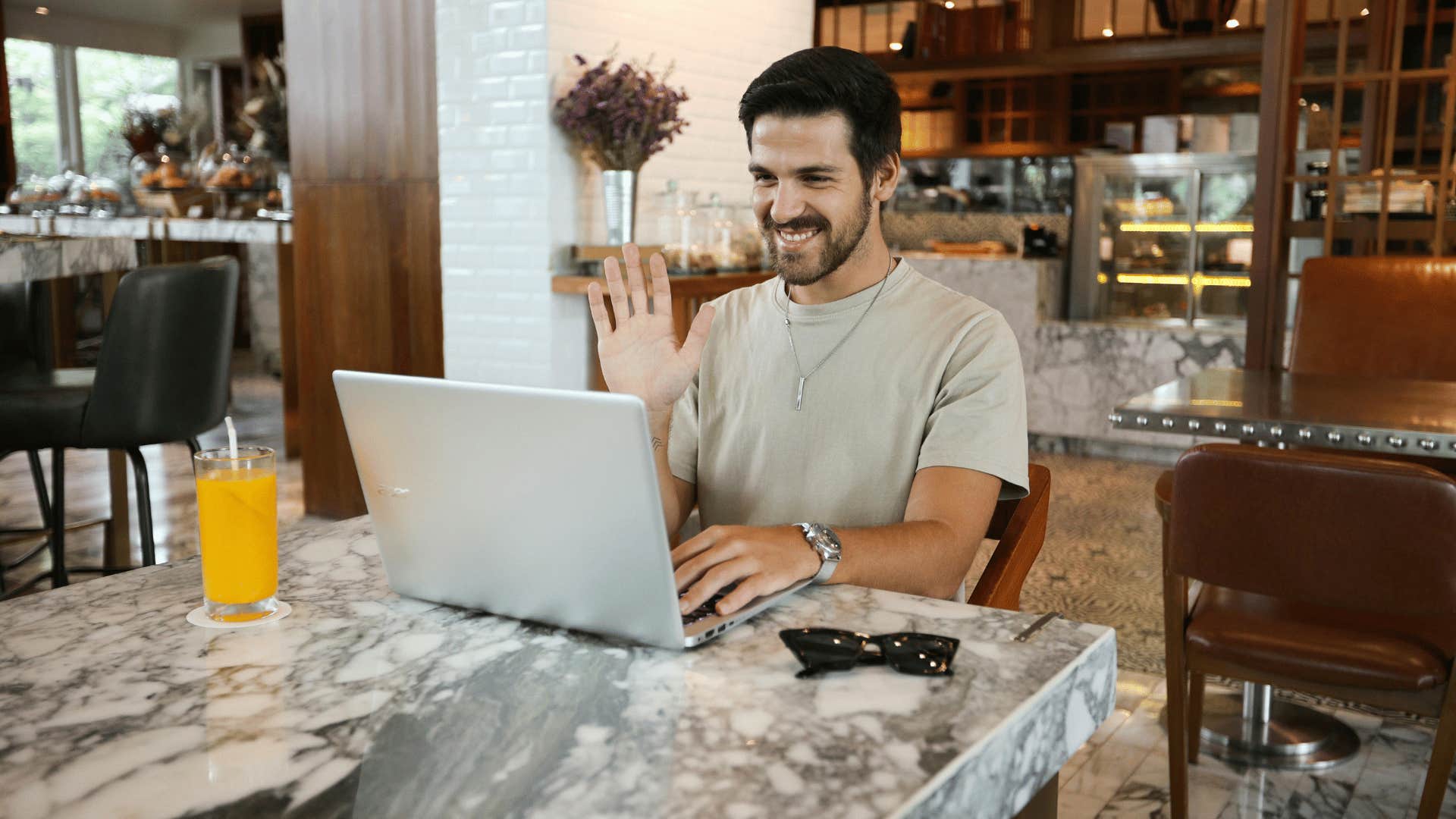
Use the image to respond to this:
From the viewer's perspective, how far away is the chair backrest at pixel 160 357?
2.77 meters

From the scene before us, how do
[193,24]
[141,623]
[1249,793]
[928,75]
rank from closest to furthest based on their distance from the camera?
[141,623]
[1249,793]
[928,75]
[193,24]

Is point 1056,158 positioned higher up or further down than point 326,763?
higher up

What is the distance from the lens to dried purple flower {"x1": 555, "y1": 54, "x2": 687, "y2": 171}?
3732 millimetres

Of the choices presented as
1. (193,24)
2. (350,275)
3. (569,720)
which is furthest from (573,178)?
(193,24)

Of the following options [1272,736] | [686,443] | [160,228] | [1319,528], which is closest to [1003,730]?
[686,443]

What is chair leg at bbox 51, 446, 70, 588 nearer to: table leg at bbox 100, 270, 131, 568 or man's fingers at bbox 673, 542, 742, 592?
table leg at bbox 100, 270, 131, 568

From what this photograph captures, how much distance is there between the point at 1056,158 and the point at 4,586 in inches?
279

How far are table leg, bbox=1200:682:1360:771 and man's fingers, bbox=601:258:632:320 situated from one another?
1844 mm

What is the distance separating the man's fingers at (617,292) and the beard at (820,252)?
0.27 meters

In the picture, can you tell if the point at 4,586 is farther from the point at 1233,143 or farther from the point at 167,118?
the point at 1233,143

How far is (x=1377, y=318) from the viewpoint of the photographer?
3635 millimetres

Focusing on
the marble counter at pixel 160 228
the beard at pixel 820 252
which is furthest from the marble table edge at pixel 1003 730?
the marble counter at pixel 160 228

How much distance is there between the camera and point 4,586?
3.55m

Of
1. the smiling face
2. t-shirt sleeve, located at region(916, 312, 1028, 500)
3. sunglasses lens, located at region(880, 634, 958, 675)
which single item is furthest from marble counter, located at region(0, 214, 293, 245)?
sunglasses lens, located at region(880, 634, 958, 675)
